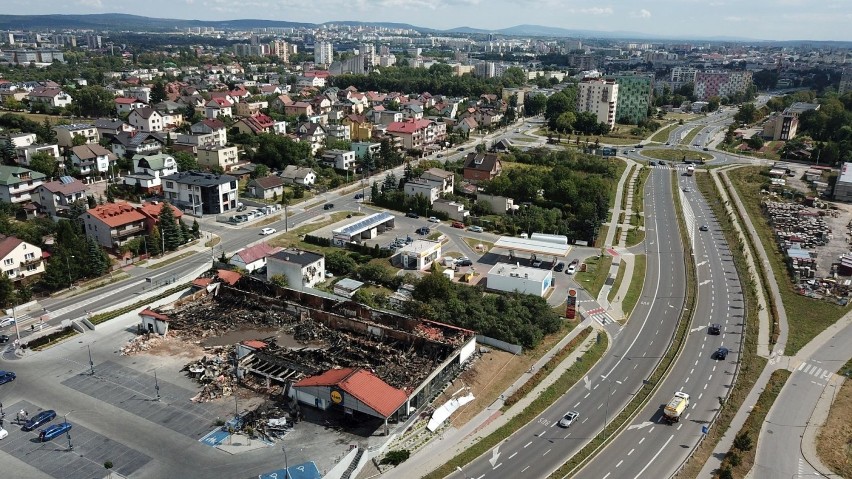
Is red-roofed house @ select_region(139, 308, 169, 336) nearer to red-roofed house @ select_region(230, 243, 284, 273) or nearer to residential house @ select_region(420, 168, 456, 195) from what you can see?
red-roofed house @ select_region(230, 243, 284, 273)

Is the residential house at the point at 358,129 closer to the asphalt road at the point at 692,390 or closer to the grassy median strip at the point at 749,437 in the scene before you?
the asphalt road at the point at 692,390

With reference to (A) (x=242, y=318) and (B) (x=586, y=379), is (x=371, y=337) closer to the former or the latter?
(A) (x=242, y=318)

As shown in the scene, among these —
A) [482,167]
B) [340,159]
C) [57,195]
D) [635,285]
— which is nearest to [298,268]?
[635,285]

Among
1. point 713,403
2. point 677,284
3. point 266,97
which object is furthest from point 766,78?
point 713,403

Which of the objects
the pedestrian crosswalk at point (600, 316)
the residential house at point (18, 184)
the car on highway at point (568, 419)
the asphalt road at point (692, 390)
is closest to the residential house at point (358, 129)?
the residential house at point (18, 184)

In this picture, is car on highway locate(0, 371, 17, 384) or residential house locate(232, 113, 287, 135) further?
residential house locate(232, 113, 287, 135)

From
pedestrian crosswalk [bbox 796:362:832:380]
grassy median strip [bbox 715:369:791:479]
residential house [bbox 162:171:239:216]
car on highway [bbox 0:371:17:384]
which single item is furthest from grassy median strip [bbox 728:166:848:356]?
residential house [bbox 162:171:239:216]

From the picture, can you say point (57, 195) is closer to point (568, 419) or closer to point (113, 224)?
point (113, 224)
